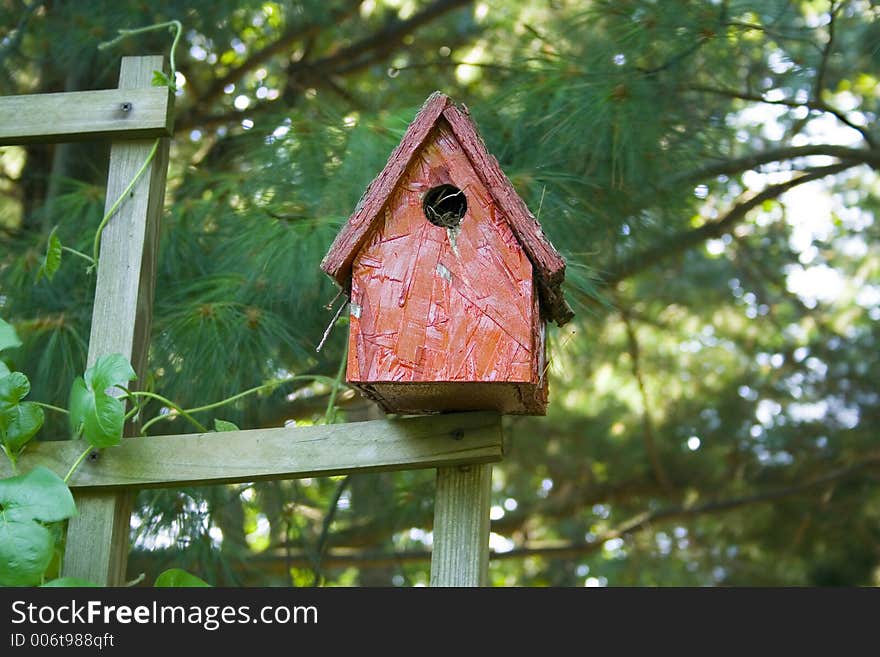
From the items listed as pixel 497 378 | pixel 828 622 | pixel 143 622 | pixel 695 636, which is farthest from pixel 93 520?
pixel 828 622

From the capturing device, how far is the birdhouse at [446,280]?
1076 millimetres

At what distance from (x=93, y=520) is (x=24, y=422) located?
139mm

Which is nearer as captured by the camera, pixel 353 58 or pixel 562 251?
pixel 562 251

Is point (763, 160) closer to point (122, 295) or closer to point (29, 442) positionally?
point (122, 295)

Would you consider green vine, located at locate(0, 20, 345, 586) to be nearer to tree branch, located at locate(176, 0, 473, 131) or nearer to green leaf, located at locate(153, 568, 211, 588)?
green leaf, located at locate(153, 568, 211, 588)

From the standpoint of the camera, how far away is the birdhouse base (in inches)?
42.5

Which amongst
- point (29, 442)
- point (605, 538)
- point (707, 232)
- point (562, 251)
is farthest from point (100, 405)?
point (605, 538)

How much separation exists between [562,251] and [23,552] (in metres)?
0.96

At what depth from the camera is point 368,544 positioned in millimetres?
3238

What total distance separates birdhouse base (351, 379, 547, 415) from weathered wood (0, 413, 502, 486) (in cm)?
1

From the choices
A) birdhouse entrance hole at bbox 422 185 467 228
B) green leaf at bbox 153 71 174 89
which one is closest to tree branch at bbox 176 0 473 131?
green leaf at bbox 153 71 174 89

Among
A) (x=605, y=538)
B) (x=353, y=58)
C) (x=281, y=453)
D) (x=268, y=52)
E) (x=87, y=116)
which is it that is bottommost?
(x=281, y=453)

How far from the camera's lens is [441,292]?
1.10 meters

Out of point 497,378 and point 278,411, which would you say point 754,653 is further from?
point 278,411
